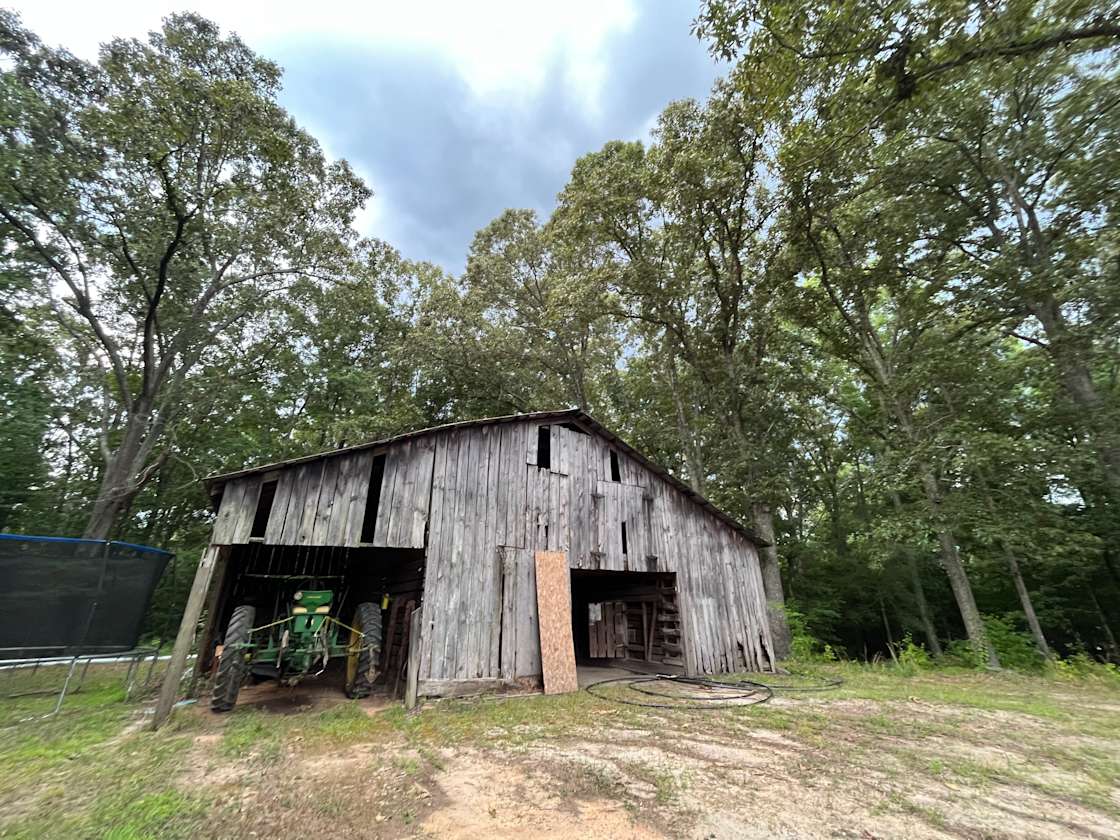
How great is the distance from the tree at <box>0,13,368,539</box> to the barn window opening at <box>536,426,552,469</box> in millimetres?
10972

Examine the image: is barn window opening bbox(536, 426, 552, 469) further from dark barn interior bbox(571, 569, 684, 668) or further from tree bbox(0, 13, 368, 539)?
tree bbox(0, 13, 368, 539)

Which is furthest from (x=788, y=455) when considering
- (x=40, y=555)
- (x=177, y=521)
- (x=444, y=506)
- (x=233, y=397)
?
(x=177, y=521)

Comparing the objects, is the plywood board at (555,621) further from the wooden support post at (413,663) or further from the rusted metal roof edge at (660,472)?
the rusted metal roof edge at (660,472)

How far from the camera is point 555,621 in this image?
897cm

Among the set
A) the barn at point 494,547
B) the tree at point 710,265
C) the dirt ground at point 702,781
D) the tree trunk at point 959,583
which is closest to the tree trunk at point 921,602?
the tree trunk at point 959,583

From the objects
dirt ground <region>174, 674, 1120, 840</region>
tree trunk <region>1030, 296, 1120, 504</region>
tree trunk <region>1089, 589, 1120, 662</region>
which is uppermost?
tree trunk <region>1030, 296, 1120, 504</region>

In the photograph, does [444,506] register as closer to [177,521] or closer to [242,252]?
[242,252]


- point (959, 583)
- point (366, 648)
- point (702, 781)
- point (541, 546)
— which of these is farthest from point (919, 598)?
point (366, 648)

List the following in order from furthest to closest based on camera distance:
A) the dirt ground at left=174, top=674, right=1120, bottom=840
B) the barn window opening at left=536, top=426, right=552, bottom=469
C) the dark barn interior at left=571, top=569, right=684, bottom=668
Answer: the dark barn interior at left=571, top=569, right=684, bottom=668 < the barn window opening at left=536, top=426, right=552, bottom=469 < the dirt ground at left=174, top=674, right=1120, bottom=840

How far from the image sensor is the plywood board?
8.61m

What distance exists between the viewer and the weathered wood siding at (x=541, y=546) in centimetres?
832

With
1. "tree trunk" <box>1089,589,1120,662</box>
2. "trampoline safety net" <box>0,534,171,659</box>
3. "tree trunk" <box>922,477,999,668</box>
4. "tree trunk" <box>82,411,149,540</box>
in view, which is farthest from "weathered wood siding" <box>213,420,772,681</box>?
"tree trunk" <box>1089,589,1120,662</box>

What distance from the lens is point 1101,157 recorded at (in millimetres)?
10977

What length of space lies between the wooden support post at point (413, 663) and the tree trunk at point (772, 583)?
9000mm
